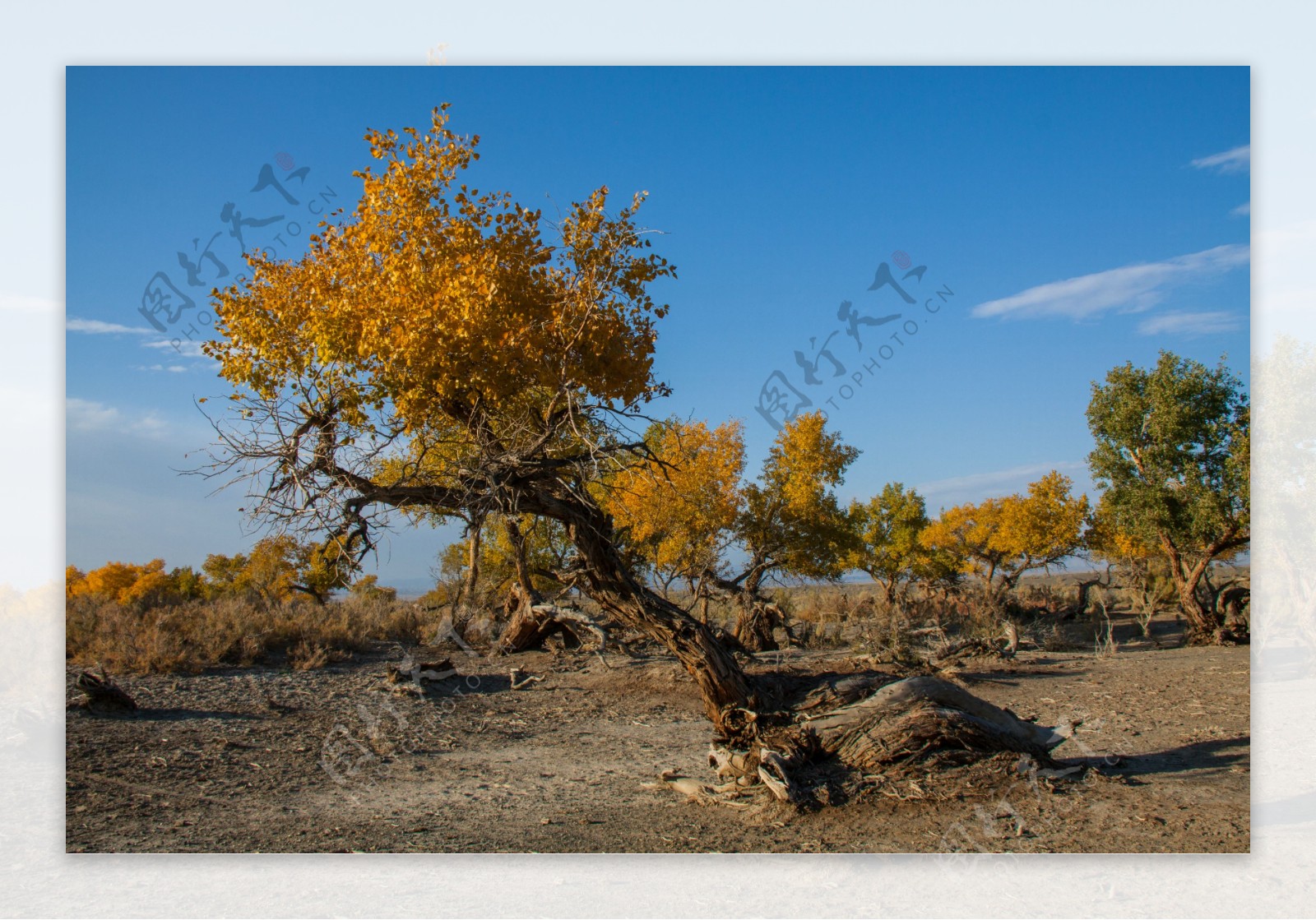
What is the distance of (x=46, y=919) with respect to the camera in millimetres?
5855

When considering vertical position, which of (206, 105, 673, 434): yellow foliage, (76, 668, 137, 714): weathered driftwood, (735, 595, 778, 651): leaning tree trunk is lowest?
(735, 595, 778, 651): leaning tree trunk

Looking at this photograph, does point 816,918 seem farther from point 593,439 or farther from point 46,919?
point 46,919

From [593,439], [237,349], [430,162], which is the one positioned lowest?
[593,439]

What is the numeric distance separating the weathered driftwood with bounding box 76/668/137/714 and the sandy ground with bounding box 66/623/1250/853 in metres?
0.20

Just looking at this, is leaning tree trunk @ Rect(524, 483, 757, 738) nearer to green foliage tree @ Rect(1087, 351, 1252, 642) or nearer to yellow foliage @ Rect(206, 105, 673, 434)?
yellow foliage @ Rect(206, 105, 673, 434)

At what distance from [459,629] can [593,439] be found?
1034 cm

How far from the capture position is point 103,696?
9656 millimetres

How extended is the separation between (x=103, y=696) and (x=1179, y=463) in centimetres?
1734

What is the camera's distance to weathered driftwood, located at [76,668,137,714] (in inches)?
376

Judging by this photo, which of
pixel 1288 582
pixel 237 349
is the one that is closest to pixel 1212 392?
pixel 1288 582

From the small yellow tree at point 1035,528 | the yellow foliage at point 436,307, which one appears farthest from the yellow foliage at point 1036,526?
the yellow foliage at point 436,307

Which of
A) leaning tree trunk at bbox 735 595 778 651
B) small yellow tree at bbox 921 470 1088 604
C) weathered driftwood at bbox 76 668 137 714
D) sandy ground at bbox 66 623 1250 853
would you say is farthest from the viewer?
small yellow tree at bbox 921 470 1088 604

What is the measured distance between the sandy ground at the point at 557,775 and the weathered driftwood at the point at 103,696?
0.20 metres

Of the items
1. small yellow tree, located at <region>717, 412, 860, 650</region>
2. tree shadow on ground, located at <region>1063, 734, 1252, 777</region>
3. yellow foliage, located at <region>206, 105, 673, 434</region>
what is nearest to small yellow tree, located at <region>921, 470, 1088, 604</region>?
small yellow tree, located at <region>717, 412, 860, 650</region>
